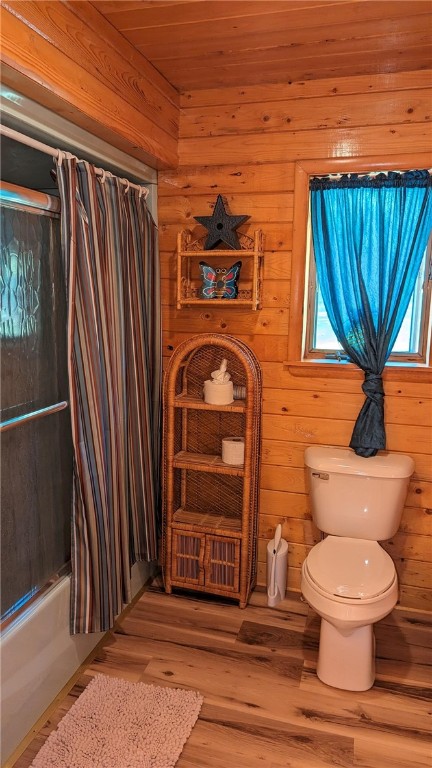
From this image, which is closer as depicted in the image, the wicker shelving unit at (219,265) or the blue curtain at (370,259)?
the blue curtain at (370,259)

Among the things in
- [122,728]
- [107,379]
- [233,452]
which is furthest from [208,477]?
[122,728]

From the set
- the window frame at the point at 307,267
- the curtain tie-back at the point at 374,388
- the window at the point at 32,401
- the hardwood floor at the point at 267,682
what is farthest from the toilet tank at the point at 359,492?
the window at the point at 32,401

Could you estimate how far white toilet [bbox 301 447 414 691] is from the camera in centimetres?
200

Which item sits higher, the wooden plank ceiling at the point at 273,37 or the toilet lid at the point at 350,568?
the wooden plank ceiling at the point at 273,37

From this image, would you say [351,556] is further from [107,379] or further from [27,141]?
[27,141]

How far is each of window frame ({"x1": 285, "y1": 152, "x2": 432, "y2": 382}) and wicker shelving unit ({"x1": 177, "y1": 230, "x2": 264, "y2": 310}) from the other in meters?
0.17

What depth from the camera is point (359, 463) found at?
7.67 ft

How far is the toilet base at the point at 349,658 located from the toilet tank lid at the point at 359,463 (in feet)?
1.97

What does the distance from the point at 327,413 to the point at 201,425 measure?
634 millimetres

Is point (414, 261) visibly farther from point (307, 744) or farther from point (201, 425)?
point (307, 744)

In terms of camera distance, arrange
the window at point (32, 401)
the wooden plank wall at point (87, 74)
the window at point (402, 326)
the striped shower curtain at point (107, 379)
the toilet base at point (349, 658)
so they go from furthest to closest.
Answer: the window at point (402, 326) < the toilet base at point (349, 658) < the striped shower curtain at point (107, 379) < the window at point (32, 401) < the wooden plank wall at point (87, 74)

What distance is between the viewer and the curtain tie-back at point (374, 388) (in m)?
2.39

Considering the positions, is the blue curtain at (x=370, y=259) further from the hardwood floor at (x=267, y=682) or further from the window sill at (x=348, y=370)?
the hardwood floor at (x=267, y=682)

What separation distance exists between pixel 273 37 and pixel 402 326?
129 centimetres
